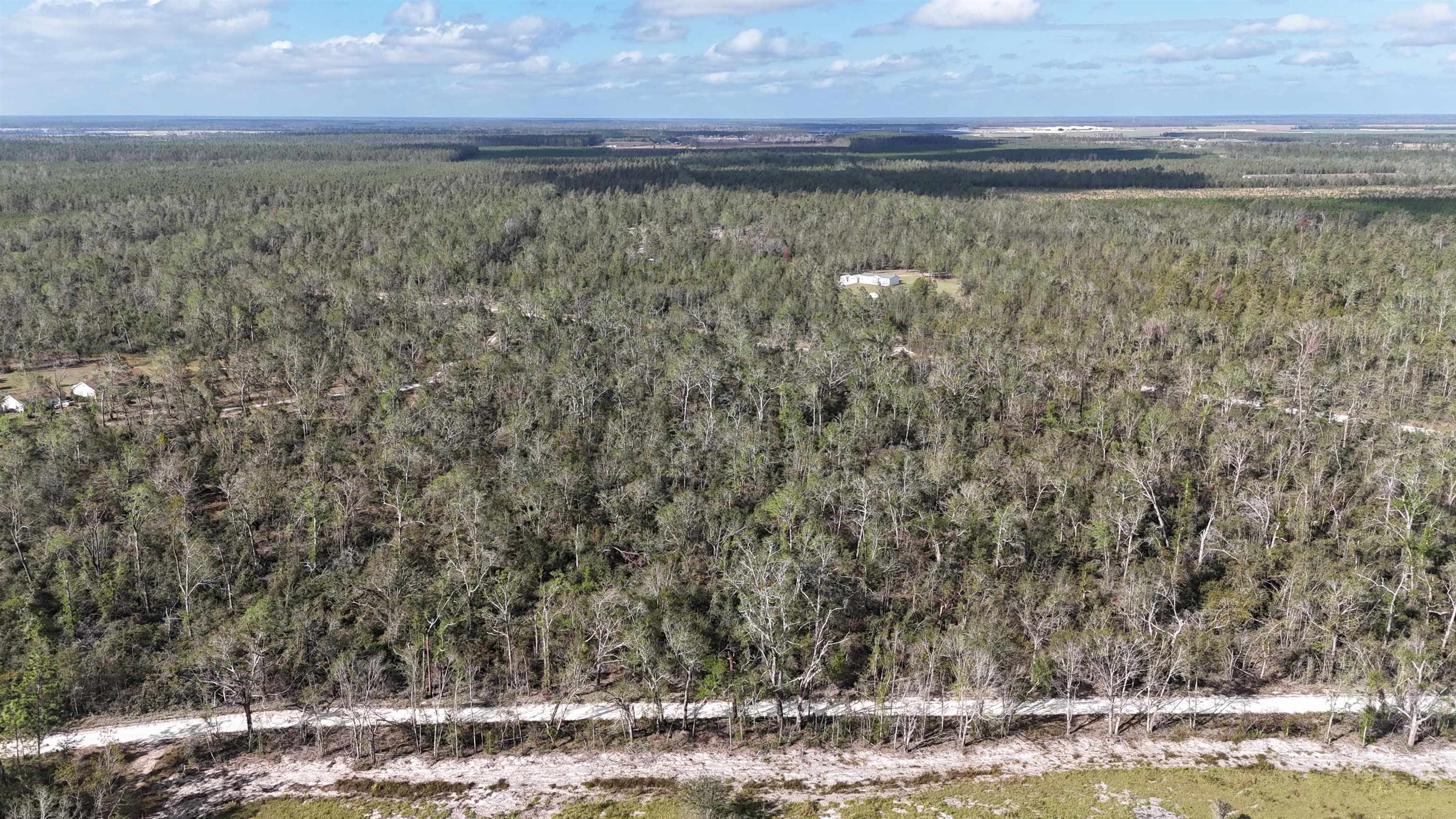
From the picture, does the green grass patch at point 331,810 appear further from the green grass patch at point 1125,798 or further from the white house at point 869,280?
the white house at point 869,280

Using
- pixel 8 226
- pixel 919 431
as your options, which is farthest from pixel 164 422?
pixel 8 226

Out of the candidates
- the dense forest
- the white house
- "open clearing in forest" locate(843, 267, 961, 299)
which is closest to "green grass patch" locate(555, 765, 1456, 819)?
the dense forest

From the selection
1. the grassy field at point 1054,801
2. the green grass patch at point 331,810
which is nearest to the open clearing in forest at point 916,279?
the grassy field at point 1054,801

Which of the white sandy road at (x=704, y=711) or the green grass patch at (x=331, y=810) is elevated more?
the white sandy road at (x=704, y=711)

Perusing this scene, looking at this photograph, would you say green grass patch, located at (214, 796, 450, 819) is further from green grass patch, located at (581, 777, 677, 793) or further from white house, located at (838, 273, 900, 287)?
white house, located at (838, 273, 900, 287)

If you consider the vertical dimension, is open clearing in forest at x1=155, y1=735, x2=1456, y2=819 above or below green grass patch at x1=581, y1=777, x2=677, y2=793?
above
